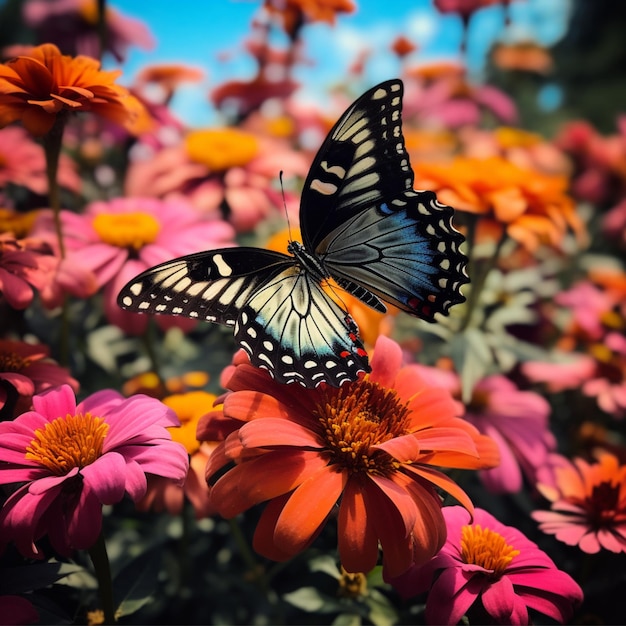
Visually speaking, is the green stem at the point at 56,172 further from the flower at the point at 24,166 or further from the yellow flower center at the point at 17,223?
the flower at the point at 24,166

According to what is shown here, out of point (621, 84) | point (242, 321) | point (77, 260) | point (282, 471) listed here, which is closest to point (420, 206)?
point (242, 321)

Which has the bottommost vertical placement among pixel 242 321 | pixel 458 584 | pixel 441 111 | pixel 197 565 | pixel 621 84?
pixel 197 565

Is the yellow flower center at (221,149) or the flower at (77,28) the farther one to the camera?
the flower at (77,28)

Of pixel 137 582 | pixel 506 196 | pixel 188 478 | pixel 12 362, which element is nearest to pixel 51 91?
pixel 12 362

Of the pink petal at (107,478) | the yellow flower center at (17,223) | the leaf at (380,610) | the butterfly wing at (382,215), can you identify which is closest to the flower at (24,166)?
the yellow flower center at (17,223)

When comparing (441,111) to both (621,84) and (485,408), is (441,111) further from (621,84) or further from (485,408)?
(621,84)

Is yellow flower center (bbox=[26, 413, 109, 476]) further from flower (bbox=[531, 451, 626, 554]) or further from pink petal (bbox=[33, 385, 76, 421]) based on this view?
flower (bbox=[531, 451, 626, 554])

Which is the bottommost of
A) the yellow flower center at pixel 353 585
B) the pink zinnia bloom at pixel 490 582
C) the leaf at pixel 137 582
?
the leaf at pixel 137 582
